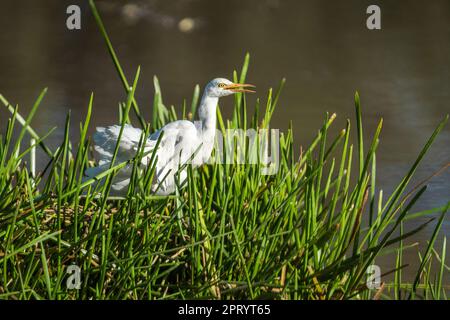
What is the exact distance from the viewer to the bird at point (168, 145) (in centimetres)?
165

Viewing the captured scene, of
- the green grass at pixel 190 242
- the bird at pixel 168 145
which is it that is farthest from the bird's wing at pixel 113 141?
the green grass at pixel 190 242

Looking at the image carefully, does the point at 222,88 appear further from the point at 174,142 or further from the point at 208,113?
the point at 174,142

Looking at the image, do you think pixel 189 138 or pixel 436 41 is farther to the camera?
pixel 436 41

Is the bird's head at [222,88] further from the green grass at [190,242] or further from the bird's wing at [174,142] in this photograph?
the green grass at [190,242]

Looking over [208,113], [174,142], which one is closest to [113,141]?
[174,142]

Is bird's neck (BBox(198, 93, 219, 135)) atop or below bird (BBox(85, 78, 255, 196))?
atop

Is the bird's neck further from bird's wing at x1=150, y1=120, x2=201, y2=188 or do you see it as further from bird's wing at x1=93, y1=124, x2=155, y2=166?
bird's wing at x1=93, y1=124, x2=155, y2=166

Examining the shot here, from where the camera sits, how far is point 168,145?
1.74 meters

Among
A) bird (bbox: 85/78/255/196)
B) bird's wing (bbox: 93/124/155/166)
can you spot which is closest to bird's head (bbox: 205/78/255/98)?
bird (bbox: 85/78/255/196)

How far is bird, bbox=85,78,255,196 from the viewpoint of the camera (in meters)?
1.65

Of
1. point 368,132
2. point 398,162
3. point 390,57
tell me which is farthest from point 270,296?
point 390,57
